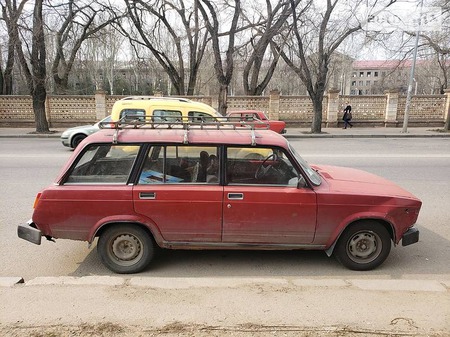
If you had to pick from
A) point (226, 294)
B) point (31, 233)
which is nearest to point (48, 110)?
point (31, 233)

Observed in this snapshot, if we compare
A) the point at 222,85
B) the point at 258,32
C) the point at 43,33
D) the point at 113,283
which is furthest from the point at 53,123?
the point at 113,283

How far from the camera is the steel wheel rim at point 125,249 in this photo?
11.8ft

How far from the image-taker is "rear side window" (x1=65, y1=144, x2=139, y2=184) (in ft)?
11.6

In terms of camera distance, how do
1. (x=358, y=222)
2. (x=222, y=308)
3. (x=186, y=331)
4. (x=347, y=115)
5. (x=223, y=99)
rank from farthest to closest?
(x=347, y=115) < (x=223, y=99) < (x=358, y=222) < (x=222, y=308) < (x=186, y=331)

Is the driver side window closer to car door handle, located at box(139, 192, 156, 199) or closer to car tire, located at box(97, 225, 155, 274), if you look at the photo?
car door handle, located at box(139, 192, 156, 199)

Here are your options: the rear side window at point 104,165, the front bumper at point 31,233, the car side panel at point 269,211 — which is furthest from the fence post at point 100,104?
the car side panel at point 269,211

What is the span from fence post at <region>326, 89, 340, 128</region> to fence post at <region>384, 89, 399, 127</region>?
364cm

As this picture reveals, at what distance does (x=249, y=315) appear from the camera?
266 centimetres

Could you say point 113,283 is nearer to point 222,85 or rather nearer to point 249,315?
point 249,315

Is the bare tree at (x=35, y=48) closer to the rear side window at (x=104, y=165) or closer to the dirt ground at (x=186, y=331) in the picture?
the rear side window at (x=104, y=165)

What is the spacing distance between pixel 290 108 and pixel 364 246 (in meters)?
20.9

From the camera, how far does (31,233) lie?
11.7 ft

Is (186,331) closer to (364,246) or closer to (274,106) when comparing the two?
(364,246)

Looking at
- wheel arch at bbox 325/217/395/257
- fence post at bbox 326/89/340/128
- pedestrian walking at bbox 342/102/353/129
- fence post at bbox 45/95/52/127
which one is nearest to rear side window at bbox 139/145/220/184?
wheel arch at bbox 325/217/395/257
